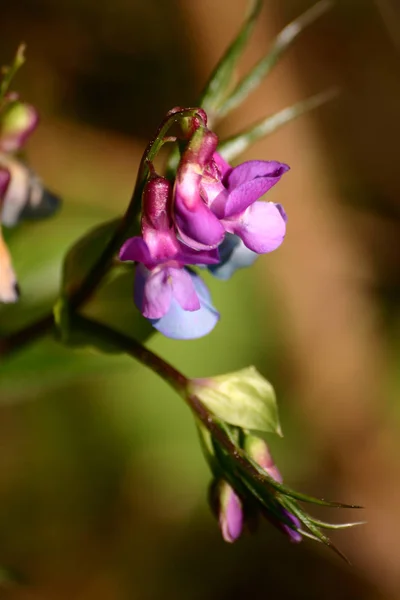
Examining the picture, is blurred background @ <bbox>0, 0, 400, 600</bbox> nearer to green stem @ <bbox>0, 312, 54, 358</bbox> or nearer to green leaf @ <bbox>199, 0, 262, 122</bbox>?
green stem @ <bbox>0, 312, 54, 358</bbox>

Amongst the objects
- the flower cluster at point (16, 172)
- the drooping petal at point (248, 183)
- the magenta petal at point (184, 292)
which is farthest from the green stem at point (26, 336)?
the drooping petal at point (248, 183)

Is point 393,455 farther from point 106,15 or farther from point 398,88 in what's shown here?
point 106,15

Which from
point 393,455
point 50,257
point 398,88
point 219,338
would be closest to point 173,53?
point 398,88

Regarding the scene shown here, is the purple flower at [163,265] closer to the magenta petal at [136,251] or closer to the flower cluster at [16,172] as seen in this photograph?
the magenta petal at [136,251]

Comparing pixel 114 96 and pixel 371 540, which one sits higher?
pixel 114 96

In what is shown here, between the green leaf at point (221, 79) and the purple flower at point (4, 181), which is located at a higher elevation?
the green leaf at point (221, 79)
